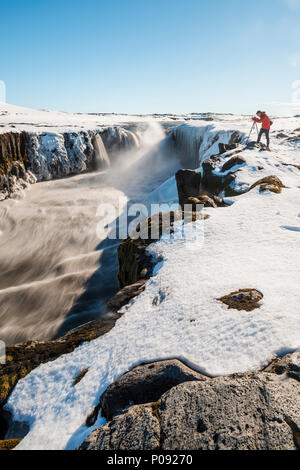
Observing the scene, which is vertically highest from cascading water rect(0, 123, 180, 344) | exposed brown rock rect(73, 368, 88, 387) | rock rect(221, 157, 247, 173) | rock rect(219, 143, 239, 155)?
rock rect(219, 143, 239, 155)

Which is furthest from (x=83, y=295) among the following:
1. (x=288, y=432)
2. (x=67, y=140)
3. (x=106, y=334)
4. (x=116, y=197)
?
(x=67, y=140)

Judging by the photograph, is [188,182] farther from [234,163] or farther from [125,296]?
[125,296]

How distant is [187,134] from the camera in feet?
138

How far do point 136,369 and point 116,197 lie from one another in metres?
26.6

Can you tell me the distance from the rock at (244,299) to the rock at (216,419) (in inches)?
72.1

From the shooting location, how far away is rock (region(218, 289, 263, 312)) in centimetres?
519

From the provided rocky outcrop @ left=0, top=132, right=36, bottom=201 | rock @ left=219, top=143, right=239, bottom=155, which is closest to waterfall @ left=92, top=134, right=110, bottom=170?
rocky outcrop @ left=0, top=132, right=36, bottom=201

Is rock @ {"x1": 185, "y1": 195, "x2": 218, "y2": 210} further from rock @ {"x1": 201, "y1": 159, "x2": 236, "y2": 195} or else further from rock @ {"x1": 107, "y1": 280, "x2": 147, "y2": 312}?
rock @ {"x1": 107, "y1": 280, "x2": 147, "y2": 312}

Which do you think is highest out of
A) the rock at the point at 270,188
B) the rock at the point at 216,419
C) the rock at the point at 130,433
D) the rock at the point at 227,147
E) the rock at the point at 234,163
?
the rock at the point at 227,147

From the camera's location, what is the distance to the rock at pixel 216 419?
273 cm

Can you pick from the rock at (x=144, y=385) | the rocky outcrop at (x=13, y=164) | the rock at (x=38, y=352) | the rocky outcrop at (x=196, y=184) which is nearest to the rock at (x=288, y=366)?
the rock at (x=144, y=385)

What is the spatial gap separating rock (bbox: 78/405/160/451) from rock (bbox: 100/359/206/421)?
1.91 ft

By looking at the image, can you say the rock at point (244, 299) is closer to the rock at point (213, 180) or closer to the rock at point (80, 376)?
the rock at point (80, 376)
